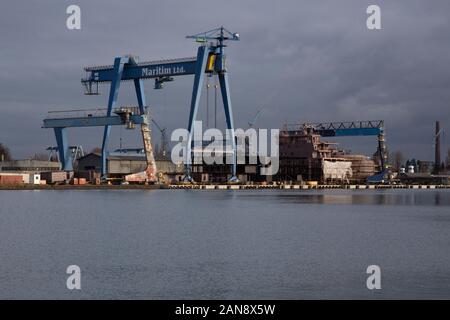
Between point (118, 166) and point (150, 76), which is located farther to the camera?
point (118, 166)

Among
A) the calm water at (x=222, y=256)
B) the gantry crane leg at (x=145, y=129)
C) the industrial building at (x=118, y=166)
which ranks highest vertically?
the gantry crane leg at (x=145, y=129)

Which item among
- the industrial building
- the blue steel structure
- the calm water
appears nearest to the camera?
the calm water

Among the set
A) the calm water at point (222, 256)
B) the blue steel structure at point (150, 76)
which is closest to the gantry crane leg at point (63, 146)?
the blue steel structure at point (150, 76)

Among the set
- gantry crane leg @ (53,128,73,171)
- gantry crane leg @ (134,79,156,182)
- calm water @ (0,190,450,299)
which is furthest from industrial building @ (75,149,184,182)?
calm water @ (0,190,450,299)

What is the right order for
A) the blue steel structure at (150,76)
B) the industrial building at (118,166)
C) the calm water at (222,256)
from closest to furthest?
the calm water at (222,256) < the blue steel structure at (150,76) < the industrial building at (118,166)

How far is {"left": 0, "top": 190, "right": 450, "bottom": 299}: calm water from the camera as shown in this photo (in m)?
13.9

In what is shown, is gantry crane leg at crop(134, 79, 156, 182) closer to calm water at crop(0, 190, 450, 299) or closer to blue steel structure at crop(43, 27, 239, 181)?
blue steel structure at crop(43, 27, 239, 181)

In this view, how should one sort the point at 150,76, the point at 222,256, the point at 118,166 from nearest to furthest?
the point at 222,256
the point at 150,76
the point at 118,166

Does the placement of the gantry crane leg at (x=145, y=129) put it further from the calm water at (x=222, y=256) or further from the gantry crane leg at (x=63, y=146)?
the calm water at (x=222, y=256)

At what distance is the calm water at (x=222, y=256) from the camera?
45.5 ft

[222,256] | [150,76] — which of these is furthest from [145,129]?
[222,256]

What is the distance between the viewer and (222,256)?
18375 millimetres

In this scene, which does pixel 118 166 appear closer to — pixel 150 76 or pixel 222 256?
pixel 150 76

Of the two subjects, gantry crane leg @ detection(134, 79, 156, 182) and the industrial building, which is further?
the industrial building
